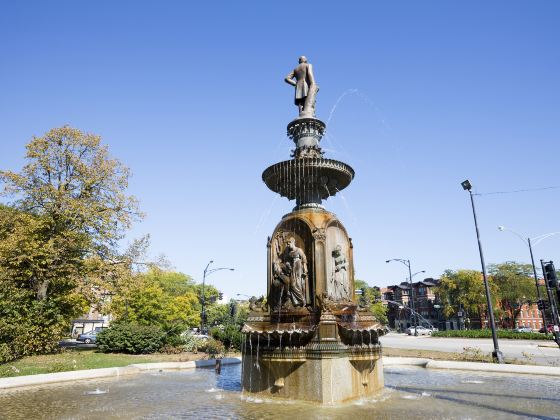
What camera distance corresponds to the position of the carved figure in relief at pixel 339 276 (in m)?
11.2

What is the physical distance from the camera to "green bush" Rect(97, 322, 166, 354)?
22.8 meters

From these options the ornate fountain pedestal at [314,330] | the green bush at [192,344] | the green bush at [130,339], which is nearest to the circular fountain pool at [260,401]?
the ornate fountain pedestal at [314,330]

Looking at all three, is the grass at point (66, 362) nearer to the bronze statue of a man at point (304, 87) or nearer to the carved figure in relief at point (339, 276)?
the carved figure in relief at point (339, 276)

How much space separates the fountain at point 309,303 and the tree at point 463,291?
221 feet

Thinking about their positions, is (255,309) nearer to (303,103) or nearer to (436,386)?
(436,386)

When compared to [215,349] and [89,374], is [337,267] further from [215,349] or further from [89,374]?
[215,349]

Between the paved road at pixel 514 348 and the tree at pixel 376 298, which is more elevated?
the tree at pixel 376 298

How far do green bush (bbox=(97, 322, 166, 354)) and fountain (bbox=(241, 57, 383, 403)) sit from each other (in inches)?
568

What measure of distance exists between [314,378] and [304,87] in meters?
9.43

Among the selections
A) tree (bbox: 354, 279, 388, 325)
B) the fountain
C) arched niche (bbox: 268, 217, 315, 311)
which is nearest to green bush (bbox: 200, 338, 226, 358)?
the fountain

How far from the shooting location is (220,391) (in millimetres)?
11117

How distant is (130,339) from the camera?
75.0 feet

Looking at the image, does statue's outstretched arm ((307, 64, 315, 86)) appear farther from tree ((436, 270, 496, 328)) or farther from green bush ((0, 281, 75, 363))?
tree ((436, 270, 496, 328))

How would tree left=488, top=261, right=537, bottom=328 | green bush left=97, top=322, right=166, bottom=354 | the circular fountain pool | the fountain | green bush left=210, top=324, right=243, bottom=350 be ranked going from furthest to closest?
tree left=488, top=261, right=537, bottom=328, green bush left=210, top=324, right=243, bottom=350, green bush left=97, top=322, right=166, bottom=354, the fountain, the circular fountain pool
